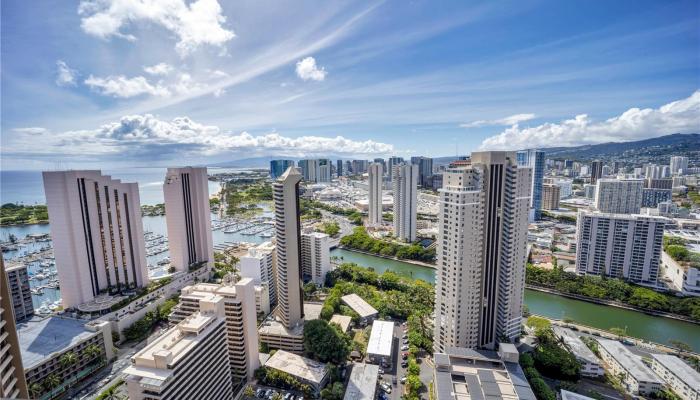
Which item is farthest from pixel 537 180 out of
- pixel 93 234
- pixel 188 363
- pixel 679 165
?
pixel 93 234

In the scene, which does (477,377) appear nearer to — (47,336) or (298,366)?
(298,366)

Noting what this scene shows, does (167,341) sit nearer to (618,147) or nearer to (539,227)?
(539,227)

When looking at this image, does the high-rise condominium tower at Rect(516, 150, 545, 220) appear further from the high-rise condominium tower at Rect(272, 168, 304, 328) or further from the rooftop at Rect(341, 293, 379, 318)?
the high-rise condominium tower at Rect(272, 168, 304, 328)

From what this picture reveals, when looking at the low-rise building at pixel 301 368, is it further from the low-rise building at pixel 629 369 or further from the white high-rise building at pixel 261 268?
the low-rise building at pixel 629 369

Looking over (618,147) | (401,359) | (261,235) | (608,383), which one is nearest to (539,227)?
(608,383)

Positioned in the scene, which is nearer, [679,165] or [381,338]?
[381,338]

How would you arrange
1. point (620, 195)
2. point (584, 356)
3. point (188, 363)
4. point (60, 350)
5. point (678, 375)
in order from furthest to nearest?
point (620, 195) < point (584, 356) < point (60, 350) < point (678, 375) < point (188, 363)
